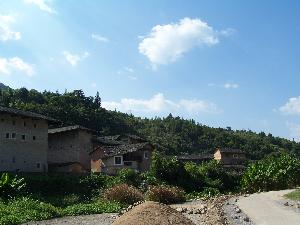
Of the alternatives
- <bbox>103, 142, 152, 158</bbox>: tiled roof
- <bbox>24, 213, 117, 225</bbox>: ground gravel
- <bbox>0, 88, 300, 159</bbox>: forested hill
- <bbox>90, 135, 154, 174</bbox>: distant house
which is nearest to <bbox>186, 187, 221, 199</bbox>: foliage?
<bbox>24, 213, 117, 225</bbox>: ground gravel

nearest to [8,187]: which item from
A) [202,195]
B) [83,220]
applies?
[83,220]

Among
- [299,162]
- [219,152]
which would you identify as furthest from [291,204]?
[219,152]

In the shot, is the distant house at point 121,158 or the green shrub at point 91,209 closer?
the green shrub at point 91,209

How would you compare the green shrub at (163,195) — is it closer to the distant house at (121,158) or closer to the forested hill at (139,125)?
the distant house at (121,158)

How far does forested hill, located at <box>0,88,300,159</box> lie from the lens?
8738 cm

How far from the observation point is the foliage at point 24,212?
22.3 meters

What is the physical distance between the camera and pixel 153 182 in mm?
46062

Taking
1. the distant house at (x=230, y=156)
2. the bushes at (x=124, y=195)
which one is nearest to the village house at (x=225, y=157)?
the distant house at (x=230, y=156)

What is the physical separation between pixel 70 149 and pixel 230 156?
47383 millimetres

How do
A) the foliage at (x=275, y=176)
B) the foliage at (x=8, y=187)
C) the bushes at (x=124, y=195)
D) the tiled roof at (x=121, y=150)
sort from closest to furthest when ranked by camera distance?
1. the bushes at (x=124, y=195)
2. the foliage at (x=8, y=187)
3. the foliage at (x=275, y=176)
4. the tiled roof at (x=121, y=150)

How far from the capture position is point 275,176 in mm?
35000

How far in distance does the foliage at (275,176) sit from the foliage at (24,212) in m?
15.9

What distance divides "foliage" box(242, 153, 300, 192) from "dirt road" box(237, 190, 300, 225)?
34.6 ft

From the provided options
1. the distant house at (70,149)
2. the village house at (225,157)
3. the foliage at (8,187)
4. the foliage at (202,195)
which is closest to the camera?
the foliage at (8,187)
